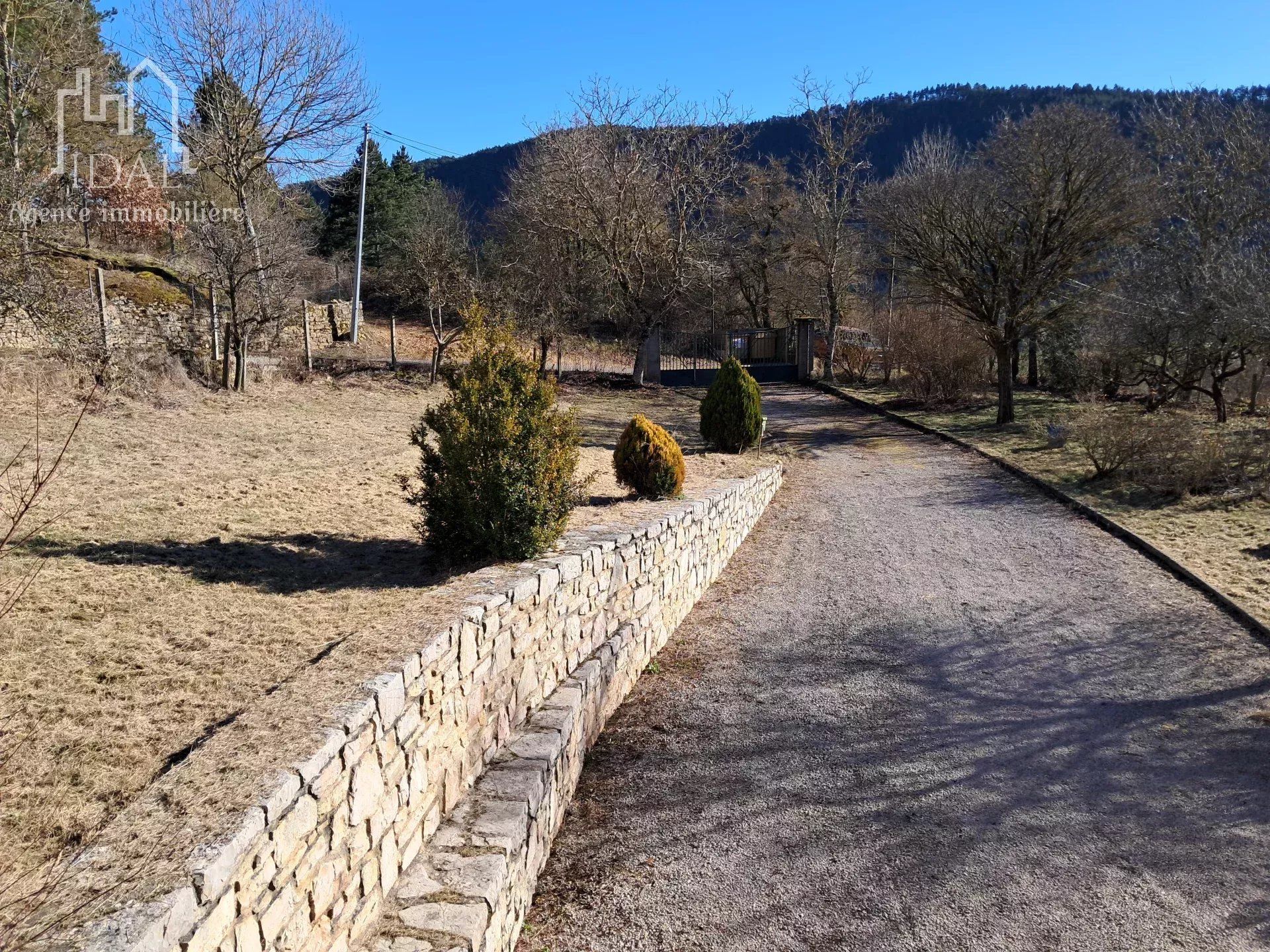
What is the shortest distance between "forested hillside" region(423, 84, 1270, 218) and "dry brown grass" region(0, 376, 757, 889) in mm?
64974

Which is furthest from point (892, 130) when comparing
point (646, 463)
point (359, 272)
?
point (646, 463)

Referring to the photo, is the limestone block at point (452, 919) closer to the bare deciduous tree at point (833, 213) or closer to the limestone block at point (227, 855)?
the limestone block at point (227, 855)

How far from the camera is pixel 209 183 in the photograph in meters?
27.0

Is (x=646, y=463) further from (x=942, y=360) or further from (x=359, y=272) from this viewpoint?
(x=359, y=272)

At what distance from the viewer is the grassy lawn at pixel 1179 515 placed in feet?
30.2

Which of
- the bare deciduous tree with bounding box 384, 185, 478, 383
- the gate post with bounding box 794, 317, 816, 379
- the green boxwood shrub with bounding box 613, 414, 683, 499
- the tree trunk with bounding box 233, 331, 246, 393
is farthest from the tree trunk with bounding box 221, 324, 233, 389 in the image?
the gate post with bounding box 794, 317, 816, 379

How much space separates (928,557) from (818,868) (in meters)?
6.44

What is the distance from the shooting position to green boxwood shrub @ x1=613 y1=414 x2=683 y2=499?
9.35 m

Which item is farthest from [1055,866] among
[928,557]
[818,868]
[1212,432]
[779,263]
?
[779,263]

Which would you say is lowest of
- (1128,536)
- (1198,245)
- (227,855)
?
(1128,536)

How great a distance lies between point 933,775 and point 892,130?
87837 millimetres

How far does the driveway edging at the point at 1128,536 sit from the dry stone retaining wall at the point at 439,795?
5.91 metres

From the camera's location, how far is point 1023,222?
18.8 m

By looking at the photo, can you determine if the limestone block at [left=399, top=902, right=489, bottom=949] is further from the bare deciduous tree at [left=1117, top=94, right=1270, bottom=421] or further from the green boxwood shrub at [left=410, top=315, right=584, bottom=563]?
the bare deciduous tree at [left=1117, top=94, right=1270, bottom=421]
